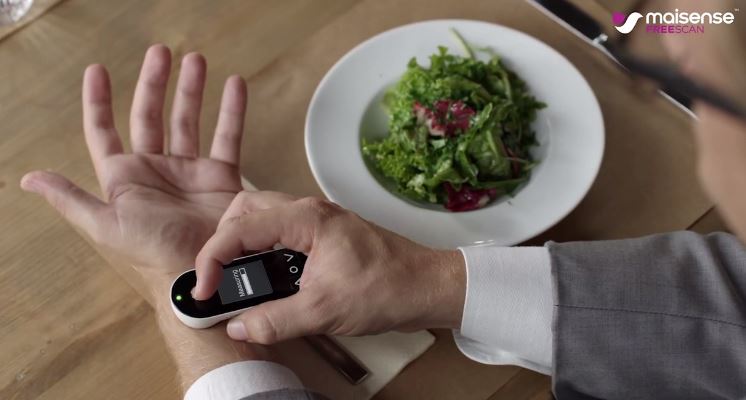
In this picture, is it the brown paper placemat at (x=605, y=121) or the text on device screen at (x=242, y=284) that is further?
the brown paper placemat at (x=605, y=121)

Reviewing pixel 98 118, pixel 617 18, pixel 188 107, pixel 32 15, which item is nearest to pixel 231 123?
pixel 188 107

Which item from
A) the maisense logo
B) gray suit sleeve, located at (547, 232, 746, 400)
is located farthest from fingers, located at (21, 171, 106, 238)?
the maisense logo

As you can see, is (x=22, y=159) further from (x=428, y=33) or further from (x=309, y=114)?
(x=428, y=33)

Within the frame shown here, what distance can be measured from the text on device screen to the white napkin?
10cm

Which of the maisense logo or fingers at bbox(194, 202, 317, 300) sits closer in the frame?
the maisense logo

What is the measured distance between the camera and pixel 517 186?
0.99 meters

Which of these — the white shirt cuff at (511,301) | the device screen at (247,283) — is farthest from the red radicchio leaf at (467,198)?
the device screen at (247,283)

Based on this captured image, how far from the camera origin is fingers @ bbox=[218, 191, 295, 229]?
2.79 ft

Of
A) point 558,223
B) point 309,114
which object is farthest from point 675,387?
point 309,114

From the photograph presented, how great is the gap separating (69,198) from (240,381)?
30 centimetres

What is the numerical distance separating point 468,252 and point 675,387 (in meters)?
0.25

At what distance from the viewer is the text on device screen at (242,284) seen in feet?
2.63

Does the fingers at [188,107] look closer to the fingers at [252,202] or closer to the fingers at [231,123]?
the fingers at [231,123]

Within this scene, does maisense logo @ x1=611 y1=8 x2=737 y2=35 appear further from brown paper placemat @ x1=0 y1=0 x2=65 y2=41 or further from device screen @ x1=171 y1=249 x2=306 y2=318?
brown paper placemat @ x1=0 y1=0 x2=65 y2=41
